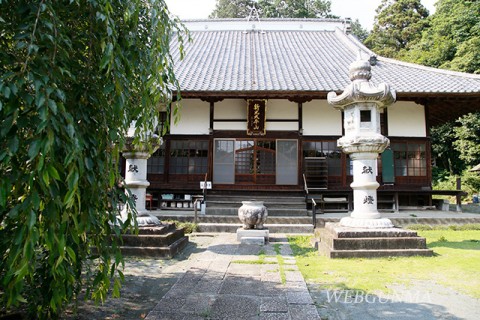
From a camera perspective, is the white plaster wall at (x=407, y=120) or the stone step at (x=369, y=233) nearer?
the stone step at (x=369, y=233)

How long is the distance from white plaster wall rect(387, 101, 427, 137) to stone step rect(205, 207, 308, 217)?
5.24 m

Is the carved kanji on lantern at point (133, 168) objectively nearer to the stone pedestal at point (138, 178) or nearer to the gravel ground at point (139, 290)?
the stone pedestal at point (138, 178)

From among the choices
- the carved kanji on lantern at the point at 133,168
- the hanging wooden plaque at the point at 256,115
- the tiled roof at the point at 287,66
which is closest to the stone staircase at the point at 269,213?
the hanging wooden plaque at the point at 256,115

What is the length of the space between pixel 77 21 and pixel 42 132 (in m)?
1.09

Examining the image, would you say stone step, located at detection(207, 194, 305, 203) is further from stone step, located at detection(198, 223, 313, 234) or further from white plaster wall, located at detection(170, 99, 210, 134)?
white plaster wall, located at detection(170, 99, 210, 134)

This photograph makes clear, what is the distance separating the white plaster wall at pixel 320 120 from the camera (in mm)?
12336

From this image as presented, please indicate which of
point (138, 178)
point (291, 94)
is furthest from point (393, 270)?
point (291, 94)

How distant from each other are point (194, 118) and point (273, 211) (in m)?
5.00

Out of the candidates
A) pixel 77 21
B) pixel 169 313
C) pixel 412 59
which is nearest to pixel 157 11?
pixel 77 21

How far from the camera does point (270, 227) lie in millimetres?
9102

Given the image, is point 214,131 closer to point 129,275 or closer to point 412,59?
point 129,275

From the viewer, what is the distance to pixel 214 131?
40.7 ft

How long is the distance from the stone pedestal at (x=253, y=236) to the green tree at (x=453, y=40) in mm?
23207

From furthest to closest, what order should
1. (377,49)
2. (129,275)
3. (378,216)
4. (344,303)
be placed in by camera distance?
(377,49), (378,216), (129,275), (344,303)
